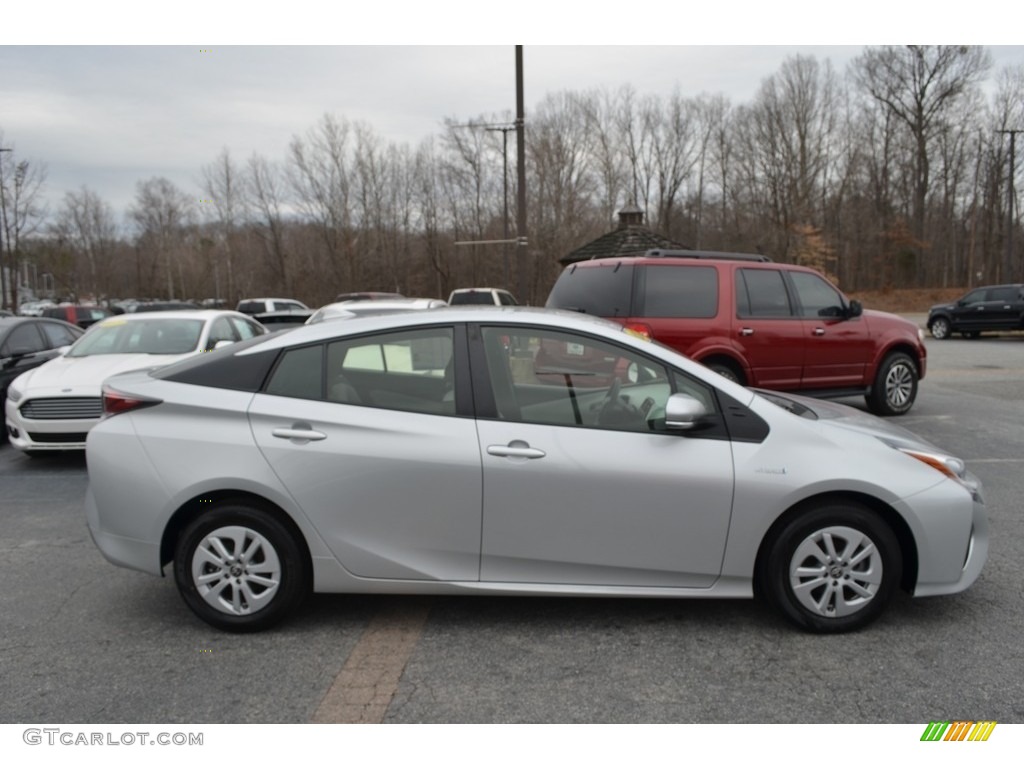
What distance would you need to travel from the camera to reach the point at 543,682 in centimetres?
318

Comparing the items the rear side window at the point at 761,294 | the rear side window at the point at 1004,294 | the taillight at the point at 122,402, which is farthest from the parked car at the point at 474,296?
the taillight at the point at 122,402

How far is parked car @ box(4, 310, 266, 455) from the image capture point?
24.6ft

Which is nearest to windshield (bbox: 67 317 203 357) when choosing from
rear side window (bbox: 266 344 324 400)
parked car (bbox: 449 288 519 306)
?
rear side window (bbox: 266 344 324 400)

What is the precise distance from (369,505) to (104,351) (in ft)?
21.3

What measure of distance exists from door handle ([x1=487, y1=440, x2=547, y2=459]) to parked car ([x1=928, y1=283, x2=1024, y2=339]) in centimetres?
2716

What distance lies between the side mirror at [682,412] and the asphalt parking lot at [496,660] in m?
1.05

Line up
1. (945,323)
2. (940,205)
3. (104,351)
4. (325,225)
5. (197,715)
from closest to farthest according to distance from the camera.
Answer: (197,715) < (104,351) < (945,323) < (325,225) < (940,205)

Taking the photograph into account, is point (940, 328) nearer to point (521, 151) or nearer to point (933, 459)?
point (521, 151)

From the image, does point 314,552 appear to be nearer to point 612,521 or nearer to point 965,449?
point 612,521

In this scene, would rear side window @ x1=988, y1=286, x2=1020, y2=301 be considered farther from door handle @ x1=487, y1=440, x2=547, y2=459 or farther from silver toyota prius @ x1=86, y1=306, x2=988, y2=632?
door handle @ x1=487, y1=440, x2=547, y2=459

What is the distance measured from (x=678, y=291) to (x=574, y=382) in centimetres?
522

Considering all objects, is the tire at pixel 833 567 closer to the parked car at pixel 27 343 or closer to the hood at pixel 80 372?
the hood at pixel 80 372

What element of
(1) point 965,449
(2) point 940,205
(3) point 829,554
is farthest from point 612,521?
(2) point 940,205

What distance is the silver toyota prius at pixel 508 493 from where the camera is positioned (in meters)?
3.51
